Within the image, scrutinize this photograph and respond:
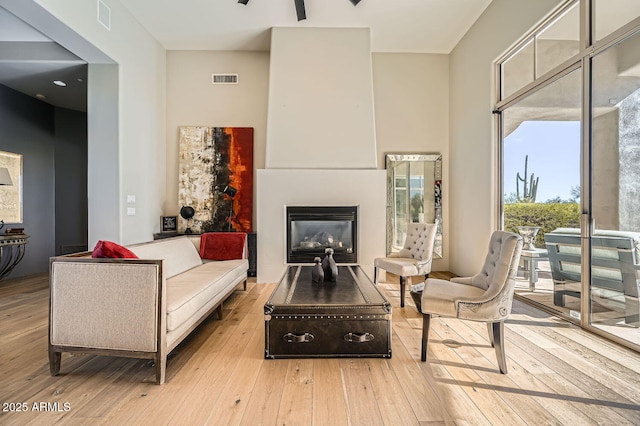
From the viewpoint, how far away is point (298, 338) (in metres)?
2.29

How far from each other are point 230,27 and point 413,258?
14.3 feet

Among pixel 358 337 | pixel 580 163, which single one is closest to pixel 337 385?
pixel 358 337

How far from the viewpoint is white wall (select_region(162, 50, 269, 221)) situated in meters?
5.50

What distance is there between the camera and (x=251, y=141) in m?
5.49

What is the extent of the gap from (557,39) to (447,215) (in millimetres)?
2991

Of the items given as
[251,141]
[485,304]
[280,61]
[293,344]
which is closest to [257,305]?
[293,344]

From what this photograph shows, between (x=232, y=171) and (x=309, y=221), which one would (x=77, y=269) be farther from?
(x=232, y=171)

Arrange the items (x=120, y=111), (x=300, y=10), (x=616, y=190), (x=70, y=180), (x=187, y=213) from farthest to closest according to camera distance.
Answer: (x=70, y=180), (x=187, y=213), (x=300, y=10), (x=120, y=111), (x=616, y=190)

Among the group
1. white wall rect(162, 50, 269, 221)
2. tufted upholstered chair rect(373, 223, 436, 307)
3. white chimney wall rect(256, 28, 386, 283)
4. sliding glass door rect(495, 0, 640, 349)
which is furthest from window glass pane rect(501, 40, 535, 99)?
white wall rect(162, 50, 269, 221)

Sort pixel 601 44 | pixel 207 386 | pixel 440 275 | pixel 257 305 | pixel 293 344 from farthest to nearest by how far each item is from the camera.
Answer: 1. pixel 440 275
2. pixel 257 305
3. pixel 601 44
4. pixel 293 344
5. pixel 207 386

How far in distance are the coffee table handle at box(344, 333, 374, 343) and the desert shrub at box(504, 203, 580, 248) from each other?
91.2 inches

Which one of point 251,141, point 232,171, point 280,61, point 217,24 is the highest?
point 217,24

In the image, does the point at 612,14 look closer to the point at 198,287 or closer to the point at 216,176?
the point at 198,287

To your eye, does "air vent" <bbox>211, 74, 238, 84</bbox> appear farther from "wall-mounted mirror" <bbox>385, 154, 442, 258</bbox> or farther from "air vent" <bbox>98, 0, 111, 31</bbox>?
"wall-mounted mirror" <bbox>385, 154, 442, 258</bbox>
